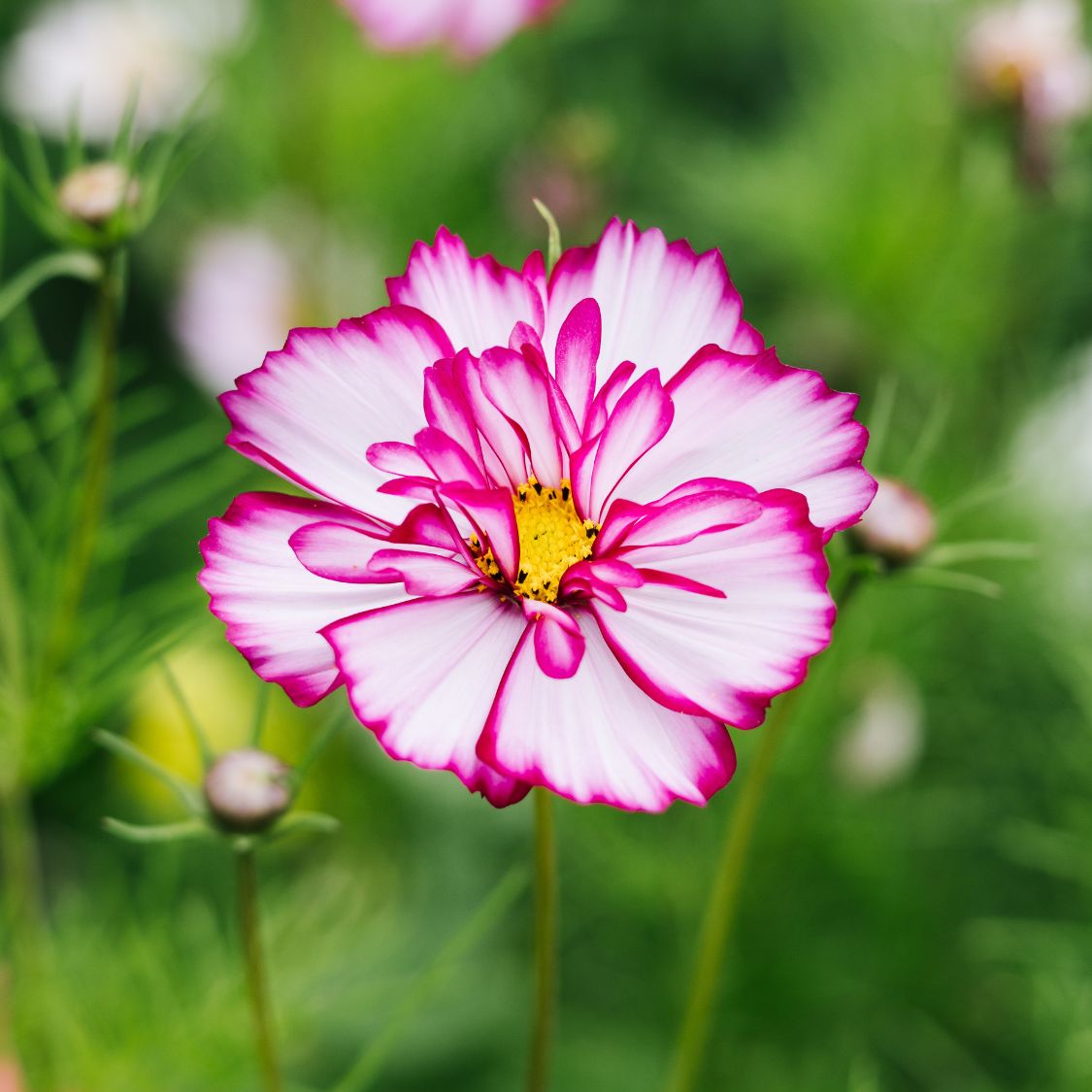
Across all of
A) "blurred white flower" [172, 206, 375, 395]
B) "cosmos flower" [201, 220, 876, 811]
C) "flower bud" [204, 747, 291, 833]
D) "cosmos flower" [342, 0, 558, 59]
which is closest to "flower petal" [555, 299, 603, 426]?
"cosmos flower" [201, 220, 876, 811]

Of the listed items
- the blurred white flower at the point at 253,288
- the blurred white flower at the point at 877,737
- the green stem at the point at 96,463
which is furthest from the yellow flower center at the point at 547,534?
the blurred white flower at the point at 253,288

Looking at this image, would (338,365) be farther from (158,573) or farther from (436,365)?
(158,573)

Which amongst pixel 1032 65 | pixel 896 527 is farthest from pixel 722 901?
pixel 1032 65

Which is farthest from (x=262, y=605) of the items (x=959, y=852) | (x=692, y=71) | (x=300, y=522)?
(x=692, y=71)

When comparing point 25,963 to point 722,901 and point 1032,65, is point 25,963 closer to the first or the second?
point 722,901

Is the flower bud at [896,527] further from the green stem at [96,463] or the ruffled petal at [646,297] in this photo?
the green stem at [96,463]

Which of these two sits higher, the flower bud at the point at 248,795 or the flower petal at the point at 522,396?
→ the flower petal at the point at 522,396

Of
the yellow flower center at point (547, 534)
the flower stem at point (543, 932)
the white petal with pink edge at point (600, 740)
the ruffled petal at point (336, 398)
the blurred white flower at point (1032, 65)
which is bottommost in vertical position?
the flower stem at point (543, 932)
